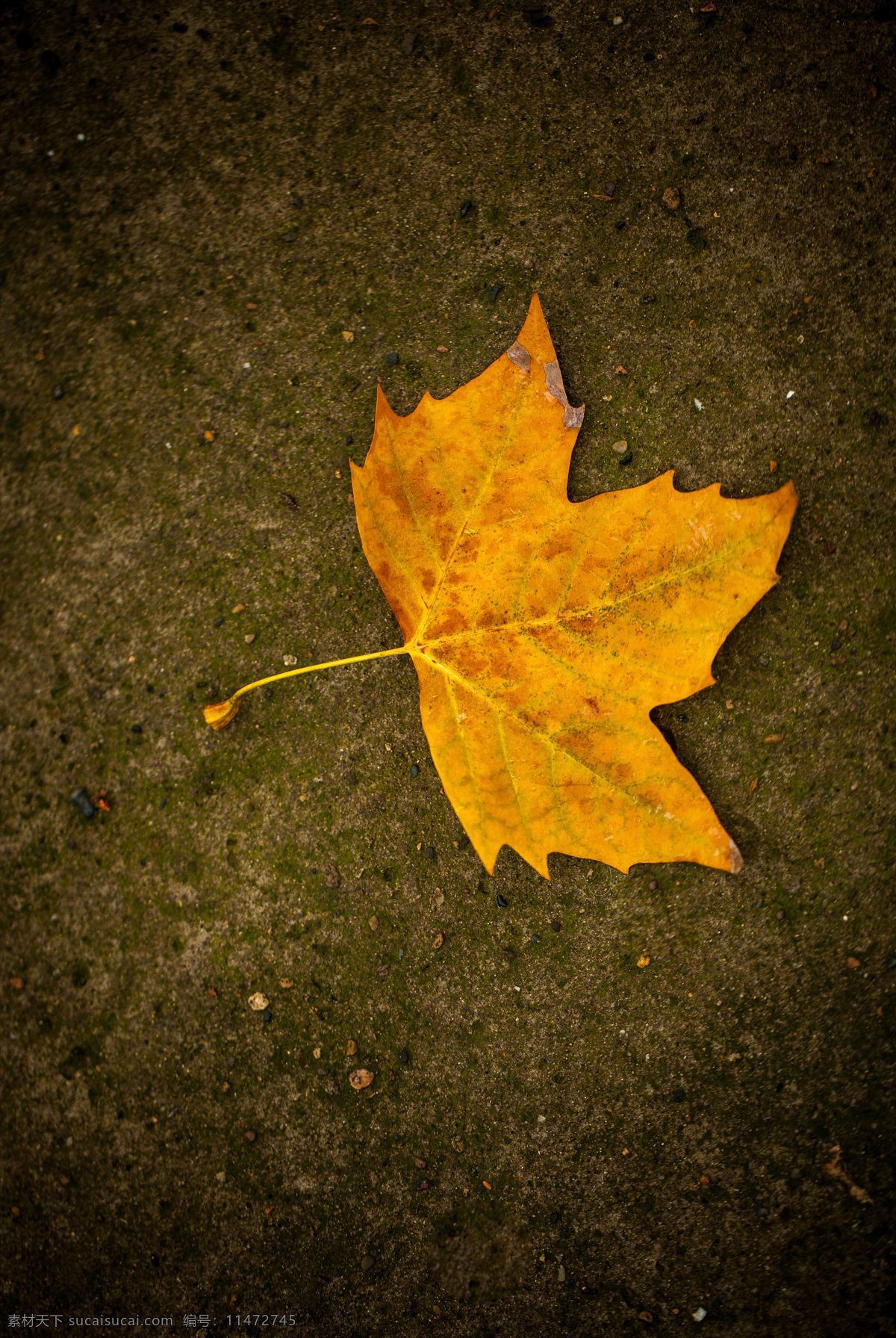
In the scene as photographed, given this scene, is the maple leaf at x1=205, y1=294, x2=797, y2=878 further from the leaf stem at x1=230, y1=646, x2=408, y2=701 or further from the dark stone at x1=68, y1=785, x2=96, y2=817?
the dark stone at x1=68, y1=785, x2=96, y2=817

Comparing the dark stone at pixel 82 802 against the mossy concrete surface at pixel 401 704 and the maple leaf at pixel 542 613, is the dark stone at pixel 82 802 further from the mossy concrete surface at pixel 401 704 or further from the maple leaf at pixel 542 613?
the maple leaf at pixel 542 613

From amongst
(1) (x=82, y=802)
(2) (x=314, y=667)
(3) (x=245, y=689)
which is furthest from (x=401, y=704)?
(1) (x=82, y=802)

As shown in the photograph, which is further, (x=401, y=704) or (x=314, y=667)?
(x=401, y=704)

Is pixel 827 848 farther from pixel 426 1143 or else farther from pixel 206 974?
pixel 206 974

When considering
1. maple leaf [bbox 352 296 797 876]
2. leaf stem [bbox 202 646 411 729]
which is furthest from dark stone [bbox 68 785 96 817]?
maple leaf [bbox 352 296 797 876]

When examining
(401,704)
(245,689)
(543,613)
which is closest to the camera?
(543,613)

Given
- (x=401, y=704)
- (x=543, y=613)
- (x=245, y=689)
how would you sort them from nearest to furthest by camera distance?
(x=543, y=613)
(x=245, y=689)
(x=401, y=704)

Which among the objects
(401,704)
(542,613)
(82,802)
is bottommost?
(401,704)

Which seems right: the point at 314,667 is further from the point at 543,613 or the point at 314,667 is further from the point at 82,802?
the point at 82,802
